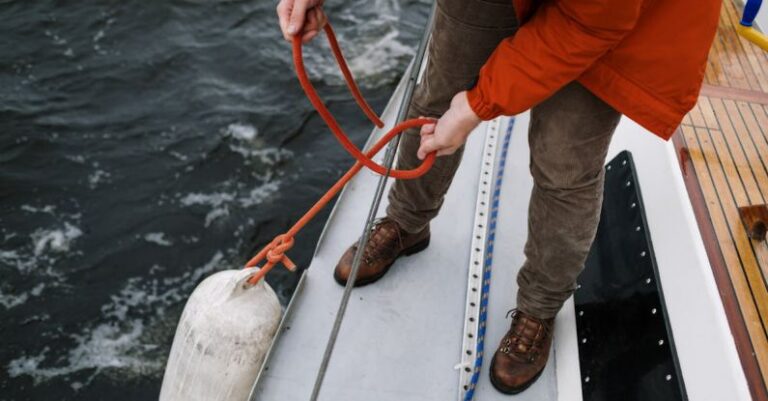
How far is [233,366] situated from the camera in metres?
1.56

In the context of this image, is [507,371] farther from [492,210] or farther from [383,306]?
[492,210]

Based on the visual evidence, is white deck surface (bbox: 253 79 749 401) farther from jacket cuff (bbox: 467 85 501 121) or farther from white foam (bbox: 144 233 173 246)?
white foam (bbox: 144 233 173 246)

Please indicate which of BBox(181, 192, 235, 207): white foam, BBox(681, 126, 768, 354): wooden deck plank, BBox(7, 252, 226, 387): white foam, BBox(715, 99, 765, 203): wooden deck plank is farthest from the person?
BBox(181, 192, 235, 207): white foam

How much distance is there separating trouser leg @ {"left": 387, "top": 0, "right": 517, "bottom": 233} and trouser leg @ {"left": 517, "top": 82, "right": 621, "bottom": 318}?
198 millimetres

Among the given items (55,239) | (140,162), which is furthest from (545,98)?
(140,162)

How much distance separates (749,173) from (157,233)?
2.39m

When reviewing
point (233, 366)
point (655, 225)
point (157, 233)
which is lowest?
point (157, 233)

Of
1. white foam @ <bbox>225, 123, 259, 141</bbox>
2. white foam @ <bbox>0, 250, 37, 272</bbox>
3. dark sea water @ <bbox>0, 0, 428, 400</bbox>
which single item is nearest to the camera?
dark sea water @ <bbox>0, 0, 428, 400</bbox>

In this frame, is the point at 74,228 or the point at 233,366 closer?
the point at 233,366

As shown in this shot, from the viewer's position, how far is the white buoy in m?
1.55

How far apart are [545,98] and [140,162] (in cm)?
267

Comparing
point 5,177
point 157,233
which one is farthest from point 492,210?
point 5,177

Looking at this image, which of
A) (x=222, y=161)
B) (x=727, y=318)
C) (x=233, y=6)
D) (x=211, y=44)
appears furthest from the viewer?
(x=233, y=6)

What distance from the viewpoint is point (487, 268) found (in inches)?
72.2
